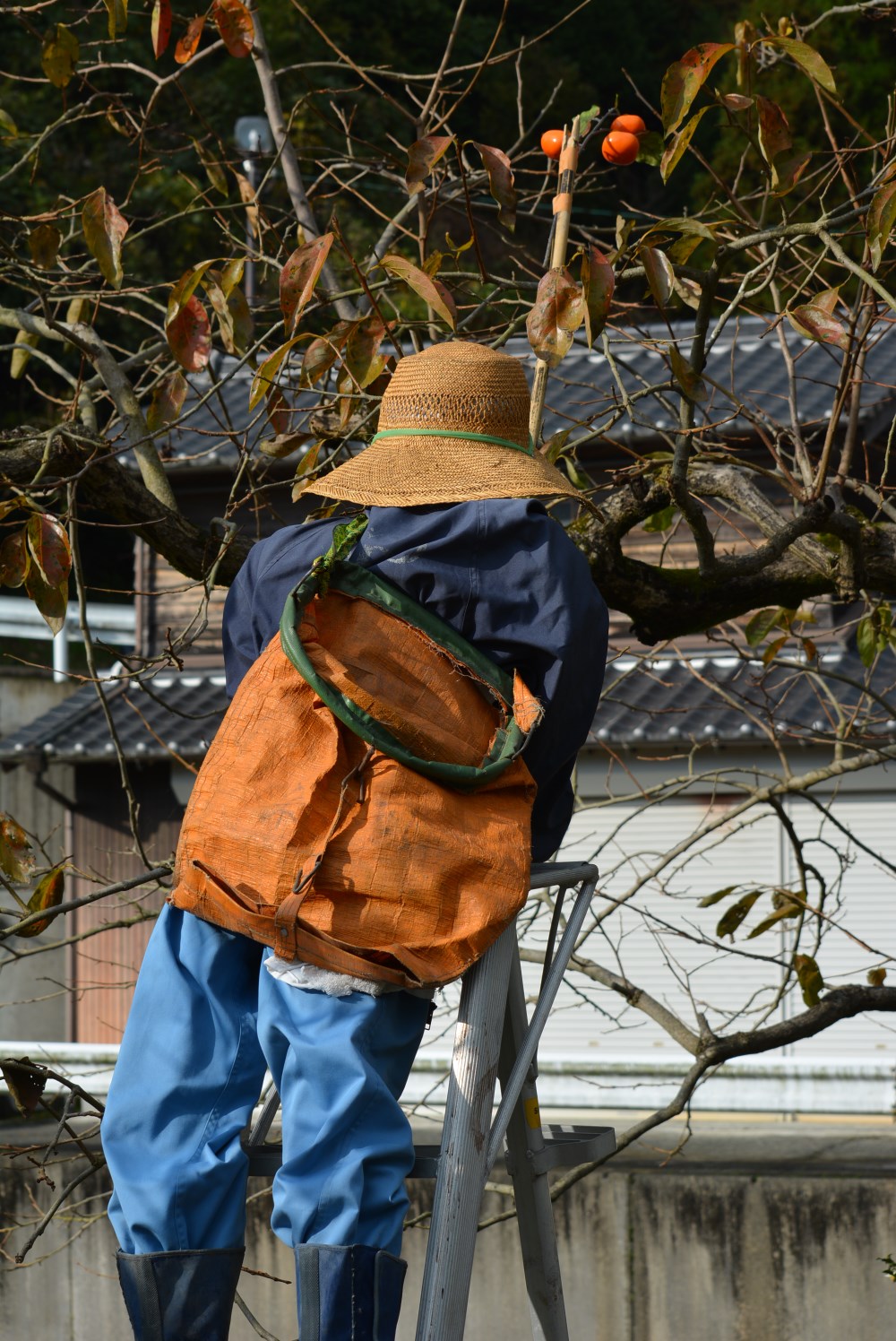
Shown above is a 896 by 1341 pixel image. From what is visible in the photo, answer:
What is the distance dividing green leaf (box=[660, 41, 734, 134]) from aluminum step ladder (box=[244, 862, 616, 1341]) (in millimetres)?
1203

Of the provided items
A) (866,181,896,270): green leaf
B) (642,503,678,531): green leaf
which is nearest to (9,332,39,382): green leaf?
(642,503,678,531): green leaf

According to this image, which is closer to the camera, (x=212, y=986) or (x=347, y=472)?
(x=212, y=986)

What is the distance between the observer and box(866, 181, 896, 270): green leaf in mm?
2193

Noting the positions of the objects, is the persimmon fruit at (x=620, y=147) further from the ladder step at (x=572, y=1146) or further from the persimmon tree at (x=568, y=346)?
the ladder step at (x=572, y=1146)

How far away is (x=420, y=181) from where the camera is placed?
3.10 m

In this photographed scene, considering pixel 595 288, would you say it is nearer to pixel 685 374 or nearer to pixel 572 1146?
pixel 685 374

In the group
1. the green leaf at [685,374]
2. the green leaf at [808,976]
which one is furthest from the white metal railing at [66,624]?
the green leaf at [685,374]

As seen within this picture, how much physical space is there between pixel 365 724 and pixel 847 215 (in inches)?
54.1

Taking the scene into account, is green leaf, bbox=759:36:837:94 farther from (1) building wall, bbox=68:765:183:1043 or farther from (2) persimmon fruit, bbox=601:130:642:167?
(1) building wall, bbox=68:765:183:1043

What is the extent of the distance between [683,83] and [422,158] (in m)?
0.82

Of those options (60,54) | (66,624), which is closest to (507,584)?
(60,54)

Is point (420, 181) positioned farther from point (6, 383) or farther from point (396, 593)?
point (6, 383)

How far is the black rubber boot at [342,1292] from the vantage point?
1.84m

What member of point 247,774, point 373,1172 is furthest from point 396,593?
point 373,1172
